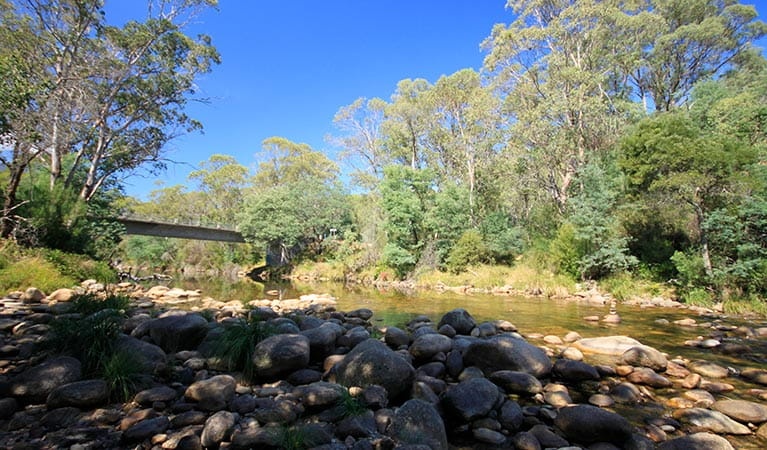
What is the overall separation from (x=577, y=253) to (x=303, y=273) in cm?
2368

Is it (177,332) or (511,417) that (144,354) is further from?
(511,417)

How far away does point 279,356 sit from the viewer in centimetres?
483

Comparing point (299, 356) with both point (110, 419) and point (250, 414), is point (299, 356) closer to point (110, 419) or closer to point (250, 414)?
point (250, 414)

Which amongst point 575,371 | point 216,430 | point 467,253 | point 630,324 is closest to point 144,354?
point 216,430

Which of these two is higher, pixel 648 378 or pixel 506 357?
pixel 506 357

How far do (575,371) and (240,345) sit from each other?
→ 4942mm

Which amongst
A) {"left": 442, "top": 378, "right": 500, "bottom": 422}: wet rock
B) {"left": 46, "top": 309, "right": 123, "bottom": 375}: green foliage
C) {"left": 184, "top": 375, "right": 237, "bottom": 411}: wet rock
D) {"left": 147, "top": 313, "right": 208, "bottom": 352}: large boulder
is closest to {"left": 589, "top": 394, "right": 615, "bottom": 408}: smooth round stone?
{"left": 442, "top": 378, "right": 500, "bottom": 422}: wet rock

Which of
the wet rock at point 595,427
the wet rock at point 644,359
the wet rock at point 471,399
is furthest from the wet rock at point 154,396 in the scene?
the wet rock at point 644,359

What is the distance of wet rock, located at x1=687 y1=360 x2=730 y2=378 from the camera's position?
5699 mm

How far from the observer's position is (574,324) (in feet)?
32.6

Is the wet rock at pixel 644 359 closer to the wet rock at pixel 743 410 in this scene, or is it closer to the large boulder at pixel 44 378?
the wet rock at pixel 743 410

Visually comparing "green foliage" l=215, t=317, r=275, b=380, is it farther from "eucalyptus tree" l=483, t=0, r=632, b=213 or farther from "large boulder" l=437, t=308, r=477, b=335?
"eucalyptus tree" l=483, t=0, r=632, b=213

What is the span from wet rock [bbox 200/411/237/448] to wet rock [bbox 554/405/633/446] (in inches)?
133

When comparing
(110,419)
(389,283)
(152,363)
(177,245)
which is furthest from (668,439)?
(177,245)
